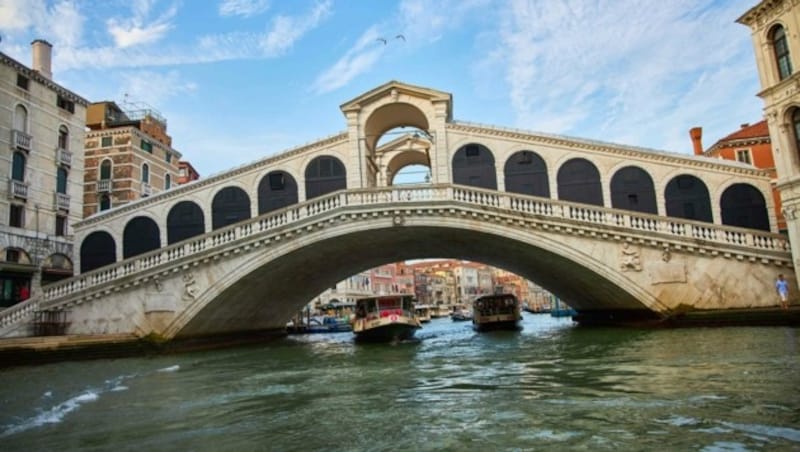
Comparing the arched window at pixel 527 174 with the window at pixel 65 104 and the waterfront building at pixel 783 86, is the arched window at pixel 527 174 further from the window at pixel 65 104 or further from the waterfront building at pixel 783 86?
the window at pixel 65 104

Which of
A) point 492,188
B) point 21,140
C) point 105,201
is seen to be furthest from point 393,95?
point 105,201

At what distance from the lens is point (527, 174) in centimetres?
2127

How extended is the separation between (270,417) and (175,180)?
105 ft

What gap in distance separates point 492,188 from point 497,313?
30.9 ft

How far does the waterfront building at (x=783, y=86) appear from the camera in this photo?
15664mm

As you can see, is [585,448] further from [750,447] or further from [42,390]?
[42,390]

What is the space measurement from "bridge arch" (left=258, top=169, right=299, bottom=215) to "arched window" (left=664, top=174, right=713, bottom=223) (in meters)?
13.8

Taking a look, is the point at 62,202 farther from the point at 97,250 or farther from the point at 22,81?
the point at 22,81

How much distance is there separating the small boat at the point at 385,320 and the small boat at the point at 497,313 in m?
6.10

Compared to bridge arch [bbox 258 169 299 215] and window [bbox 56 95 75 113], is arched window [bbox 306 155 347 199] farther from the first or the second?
window [bbox 56 95 75 113]

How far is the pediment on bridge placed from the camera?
2145 cm

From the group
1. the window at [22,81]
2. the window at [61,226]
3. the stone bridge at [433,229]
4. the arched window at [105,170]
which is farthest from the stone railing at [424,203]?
the arched window at [105,170]

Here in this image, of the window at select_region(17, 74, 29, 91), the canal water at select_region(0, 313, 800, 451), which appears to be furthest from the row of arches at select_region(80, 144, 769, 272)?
the canal water at select_region(0, 313, 800, 451)

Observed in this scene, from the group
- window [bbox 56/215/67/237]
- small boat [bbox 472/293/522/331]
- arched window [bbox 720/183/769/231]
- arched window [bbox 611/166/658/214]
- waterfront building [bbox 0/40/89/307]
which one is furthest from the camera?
small boat [bbox 472/293/522/331]
